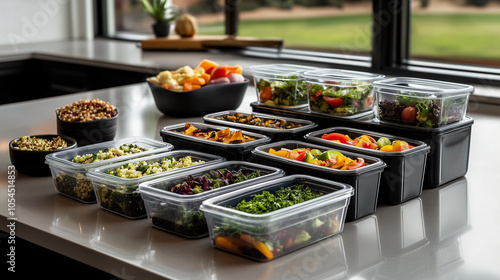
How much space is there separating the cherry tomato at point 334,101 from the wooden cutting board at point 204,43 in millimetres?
1703

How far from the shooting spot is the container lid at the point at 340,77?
65.9 inches

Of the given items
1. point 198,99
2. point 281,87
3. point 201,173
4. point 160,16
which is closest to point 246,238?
point 201,173

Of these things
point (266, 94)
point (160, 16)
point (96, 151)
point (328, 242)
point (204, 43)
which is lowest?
point (328, 242)

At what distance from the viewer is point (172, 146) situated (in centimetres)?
156

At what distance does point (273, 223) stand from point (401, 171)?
41 cm

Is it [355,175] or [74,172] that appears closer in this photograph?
[355,175]

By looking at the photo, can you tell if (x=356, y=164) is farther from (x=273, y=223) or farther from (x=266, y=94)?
(x=266, y=94)

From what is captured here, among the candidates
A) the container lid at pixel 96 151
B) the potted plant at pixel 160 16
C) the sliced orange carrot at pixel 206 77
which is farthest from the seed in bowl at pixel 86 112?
the potted plant at pixel 160 16

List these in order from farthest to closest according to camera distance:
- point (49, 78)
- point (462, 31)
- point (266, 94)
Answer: point (462, 31) < point (49, 78) < point (266, 94)

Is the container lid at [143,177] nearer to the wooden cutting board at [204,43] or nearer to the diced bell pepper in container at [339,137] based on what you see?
the diced bell pepper in container at [339,137]

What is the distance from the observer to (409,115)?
152 centimetres

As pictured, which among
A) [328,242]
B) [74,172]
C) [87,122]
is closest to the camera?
[328,242]

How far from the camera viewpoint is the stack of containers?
1.49 meters

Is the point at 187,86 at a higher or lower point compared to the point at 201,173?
higher
